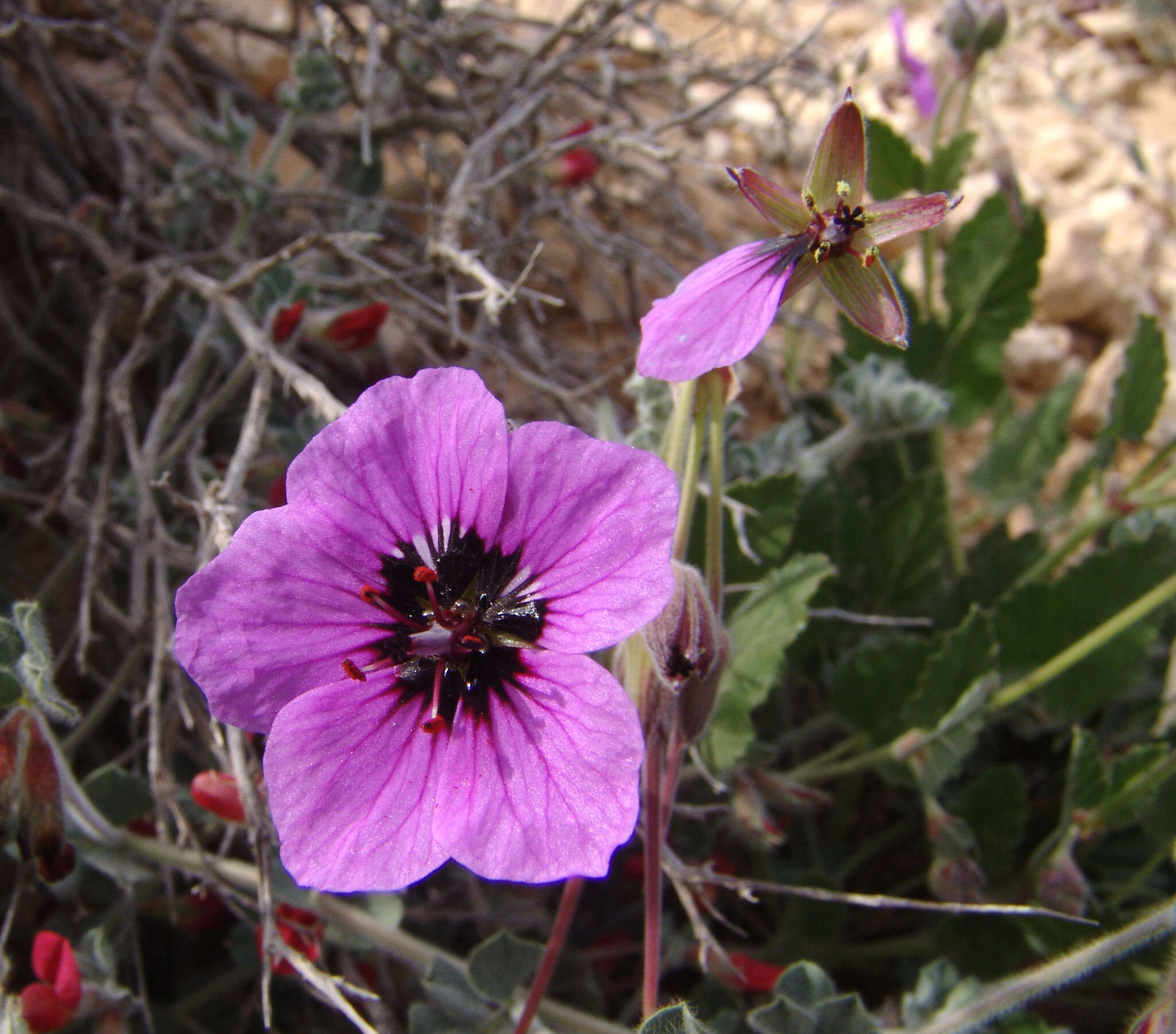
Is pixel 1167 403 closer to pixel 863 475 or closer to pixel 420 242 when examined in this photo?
pixel 863 475

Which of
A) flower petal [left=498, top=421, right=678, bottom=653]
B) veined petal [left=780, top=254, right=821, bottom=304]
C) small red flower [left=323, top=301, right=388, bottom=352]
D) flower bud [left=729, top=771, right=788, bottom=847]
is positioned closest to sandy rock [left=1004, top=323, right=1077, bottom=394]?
flower bud [left=729, top=771, right=788, bottom=847]

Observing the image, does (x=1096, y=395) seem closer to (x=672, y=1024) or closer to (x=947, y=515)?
(x=947, y=515)

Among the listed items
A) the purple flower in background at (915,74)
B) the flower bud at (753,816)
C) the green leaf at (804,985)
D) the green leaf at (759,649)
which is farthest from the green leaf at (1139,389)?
the green leaf at (804,985)

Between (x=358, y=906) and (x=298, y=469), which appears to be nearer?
(x=298, y=469)

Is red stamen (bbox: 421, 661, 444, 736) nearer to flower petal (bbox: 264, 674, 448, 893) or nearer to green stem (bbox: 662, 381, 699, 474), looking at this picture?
flower petal (bbox: 264, 674, 448, 893)

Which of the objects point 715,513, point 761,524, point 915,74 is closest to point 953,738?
point 761,524

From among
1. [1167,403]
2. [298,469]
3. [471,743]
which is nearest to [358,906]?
[471,743]
